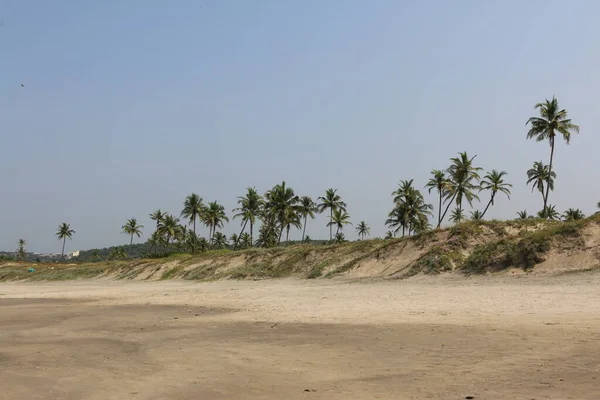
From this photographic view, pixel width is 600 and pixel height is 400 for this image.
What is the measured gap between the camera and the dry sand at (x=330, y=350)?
289 inches

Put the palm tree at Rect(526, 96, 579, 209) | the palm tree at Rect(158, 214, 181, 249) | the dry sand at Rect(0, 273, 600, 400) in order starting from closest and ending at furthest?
the dry sand at Rect(0, 273, 600, 400) → the palm tree at Rect(526, 96, 579, 209) → the palm tree at Rect(158, 214, 181, 249)

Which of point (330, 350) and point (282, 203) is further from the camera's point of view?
point (282, 203)

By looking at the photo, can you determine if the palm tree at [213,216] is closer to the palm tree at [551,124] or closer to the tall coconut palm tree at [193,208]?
the tall coconut palm tree at [193,208]

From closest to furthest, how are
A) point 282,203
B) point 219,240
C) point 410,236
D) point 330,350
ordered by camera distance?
point 330,350 → point 410,236 → point 282,203 → point 219,240

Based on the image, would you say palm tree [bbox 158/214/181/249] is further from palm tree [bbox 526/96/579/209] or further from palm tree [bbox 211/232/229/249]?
palm tree [bbox 526/96/579/209]

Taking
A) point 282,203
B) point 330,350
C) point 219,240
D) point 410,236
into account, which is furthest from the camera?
point 219,240

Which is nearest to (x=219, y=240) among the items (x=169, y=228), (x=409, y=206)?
(x=169, y=228)

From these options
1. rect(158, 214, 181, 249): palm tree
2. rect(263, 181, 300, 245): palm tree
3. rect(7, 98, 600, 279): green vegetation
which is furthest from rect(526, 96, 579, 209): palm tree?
rect(158, 214, 181, 249): palm tree

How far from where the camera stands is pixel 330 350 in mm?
10328

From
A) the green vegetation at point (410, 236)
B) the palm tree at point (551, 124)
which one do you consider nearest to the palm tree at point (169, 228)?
the green vegetation at point (410, 236)

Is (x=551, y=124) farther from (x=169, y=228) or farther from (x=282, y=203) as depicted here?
(x=169, y=228)

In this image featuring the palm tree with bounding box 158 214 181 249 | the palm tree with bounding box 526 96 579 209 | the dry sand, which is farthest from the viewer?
the palm tree with bounding box 158 214 181 249

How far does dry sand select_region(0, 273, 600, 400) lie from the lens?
7352mm

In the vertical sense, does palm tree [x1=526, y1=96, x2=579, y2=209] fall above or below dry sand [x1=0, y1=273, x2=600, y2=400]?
above
